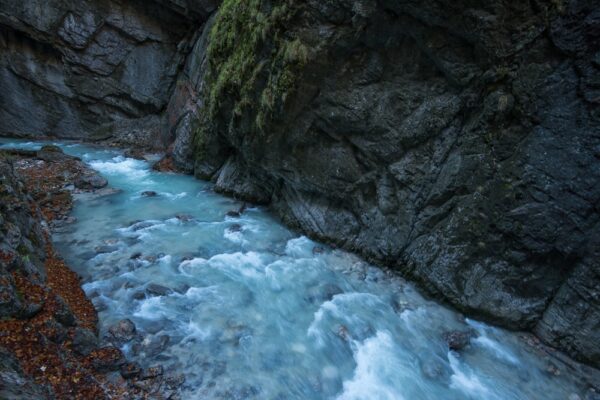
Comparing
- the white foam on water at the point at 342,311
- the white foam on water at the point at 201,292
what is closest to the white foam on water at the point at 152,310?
the white foam on water at the point at 201,292

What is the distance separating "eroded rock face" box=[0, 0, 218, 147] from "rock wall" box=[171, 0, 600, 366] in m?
14.7

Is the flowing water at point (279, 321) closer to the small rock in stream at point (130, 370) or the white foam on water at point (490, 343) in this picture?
the white foam on water at point (490, 343)

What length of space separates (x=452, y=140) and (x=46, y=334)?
27.1ft

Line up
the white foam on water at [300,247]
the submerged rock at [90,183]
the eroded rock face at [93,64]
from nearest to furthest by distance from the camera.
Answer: the white foam on water at [300,247]
the submerged rock at [90,183]
the eroded rock face at [93,64]

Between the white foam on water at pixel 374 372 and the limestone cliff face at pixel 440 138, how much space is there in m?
2.21

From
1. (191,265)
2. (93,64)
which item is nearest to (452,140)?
(191,265)

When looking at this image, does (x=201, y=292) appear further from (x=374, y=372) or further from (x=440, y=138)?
(x=440, y=138)

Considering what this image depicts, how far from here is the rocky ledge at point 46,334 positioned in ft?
14.1

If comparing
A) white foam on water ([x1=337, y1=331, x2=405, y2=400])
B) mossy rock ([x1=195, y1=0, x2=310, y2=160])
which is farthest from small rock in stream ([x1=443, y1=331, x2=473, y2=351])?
mossy rock ([x1=195, y1=0, x2=310, y2=160])

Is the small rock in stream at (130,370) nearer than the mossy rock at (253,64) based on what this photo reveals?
Yes

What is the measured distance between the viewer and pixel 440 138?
327 inches

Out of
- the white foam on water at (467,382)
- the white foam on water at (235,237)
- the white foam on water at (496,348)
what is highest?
the white foam on water at (496,348)

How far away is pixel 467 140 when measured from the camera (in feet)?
25.5

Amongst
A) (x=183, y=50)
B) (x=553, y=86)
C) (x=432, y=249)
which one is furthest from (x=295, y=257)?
(x=183, y=50)
